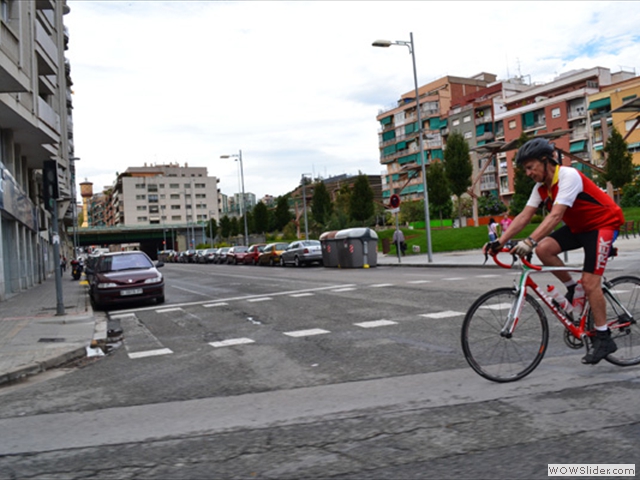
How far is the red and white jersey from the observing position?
15.1 ft

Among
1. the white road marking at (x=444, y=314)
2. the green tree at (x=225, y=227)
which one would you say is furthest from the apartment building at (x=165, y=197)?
the white road marking at (x=444, y=314)

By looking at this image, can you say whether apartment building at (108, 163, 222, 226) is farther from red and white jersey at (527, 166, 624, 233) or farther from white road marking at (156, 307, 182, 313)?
red and white jersey at (527, 166, 624, 233)

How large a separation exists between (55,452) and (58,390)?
2.32 meters

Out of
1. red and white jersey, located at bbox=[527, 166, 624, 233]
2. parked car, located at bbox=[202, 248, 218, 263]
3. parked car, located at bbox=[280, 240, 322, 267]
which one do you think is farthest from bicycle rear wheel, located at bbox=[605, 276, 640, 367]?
parked car, located at bbox=[202, 248, 218, 263]

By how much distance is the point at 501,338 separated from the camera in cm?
485

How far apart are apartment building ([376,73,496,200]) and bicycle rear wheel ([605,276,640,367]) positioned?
8271 cm

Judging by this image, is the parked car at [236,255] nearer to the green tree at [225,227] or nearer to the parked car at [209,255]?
the parked car at [209,255]

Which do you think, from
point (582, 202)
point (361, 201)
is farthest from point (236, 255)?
point (582, 202)

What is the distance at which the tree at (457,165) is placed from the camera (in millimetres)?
51188

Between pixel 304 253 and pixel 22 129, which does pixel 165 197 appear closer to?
pixel 304 253

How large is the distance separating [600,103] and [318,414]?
2817 inches

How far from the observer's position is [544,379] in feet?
15.8

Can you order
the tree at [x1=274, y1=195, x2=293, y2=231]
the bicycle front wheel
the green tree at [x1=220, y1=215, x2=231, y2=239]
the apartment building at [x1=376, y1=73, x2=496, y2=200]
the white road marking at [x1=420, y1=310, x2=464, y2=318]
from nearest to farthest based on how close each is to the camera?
the bicycle front wheel < the white road marking at [x1=420, y1=310, x2=464, y2=318] < the tree at [x1=274, y1=195, x2=293, y2=231] < the apartment building at [x1=376, y1=73, x2=496, y2=200] < the green tree at [x1=220, y1=215, x2=231, y2=239]

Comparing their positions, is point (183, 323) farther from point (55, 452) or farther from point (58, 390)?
point (55, 452)
